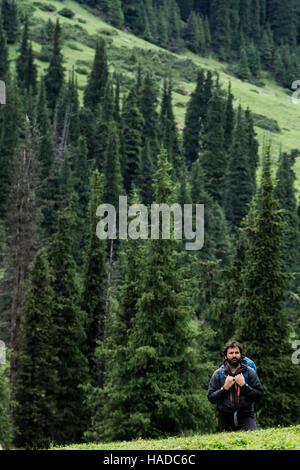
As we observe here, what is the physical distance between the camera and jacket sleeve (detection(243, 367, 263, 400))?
11.1 metres

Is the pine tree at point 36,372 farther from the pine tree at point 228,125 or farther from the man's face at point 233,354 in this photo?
the pine tree at point 228,125

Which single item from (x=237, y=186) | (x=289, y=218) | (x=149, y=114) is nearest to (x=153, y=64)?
(x=149, y=114)

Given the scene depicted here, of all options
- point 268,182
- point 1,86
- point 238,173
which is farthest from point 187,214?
point 268,182

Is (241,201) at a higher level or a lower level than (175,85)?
lower

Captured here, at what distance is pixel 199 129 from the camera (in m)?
117

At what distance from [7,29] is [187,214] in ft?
306

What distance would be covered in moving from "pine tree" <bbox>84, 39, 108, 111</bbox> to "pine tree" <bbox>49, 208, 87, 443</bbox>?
84.2 meters

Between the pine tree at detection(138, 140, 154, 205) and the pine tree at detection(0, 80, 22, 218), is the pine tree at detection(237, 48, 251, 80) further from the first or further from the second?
the pine tree at detection(0, 80, 22, 218)

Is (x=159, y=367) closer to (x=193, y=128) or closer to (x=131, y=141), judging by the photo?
(x=131, y=141)

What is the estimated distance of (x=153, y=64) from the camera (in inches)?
6614

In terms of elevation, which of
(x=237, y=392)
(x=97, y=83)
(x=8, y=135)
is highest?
(x=97, y=83)

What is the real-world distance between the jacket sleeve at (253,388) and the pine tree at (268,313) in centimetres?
1446

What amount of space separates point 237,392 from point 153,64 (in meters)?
165
